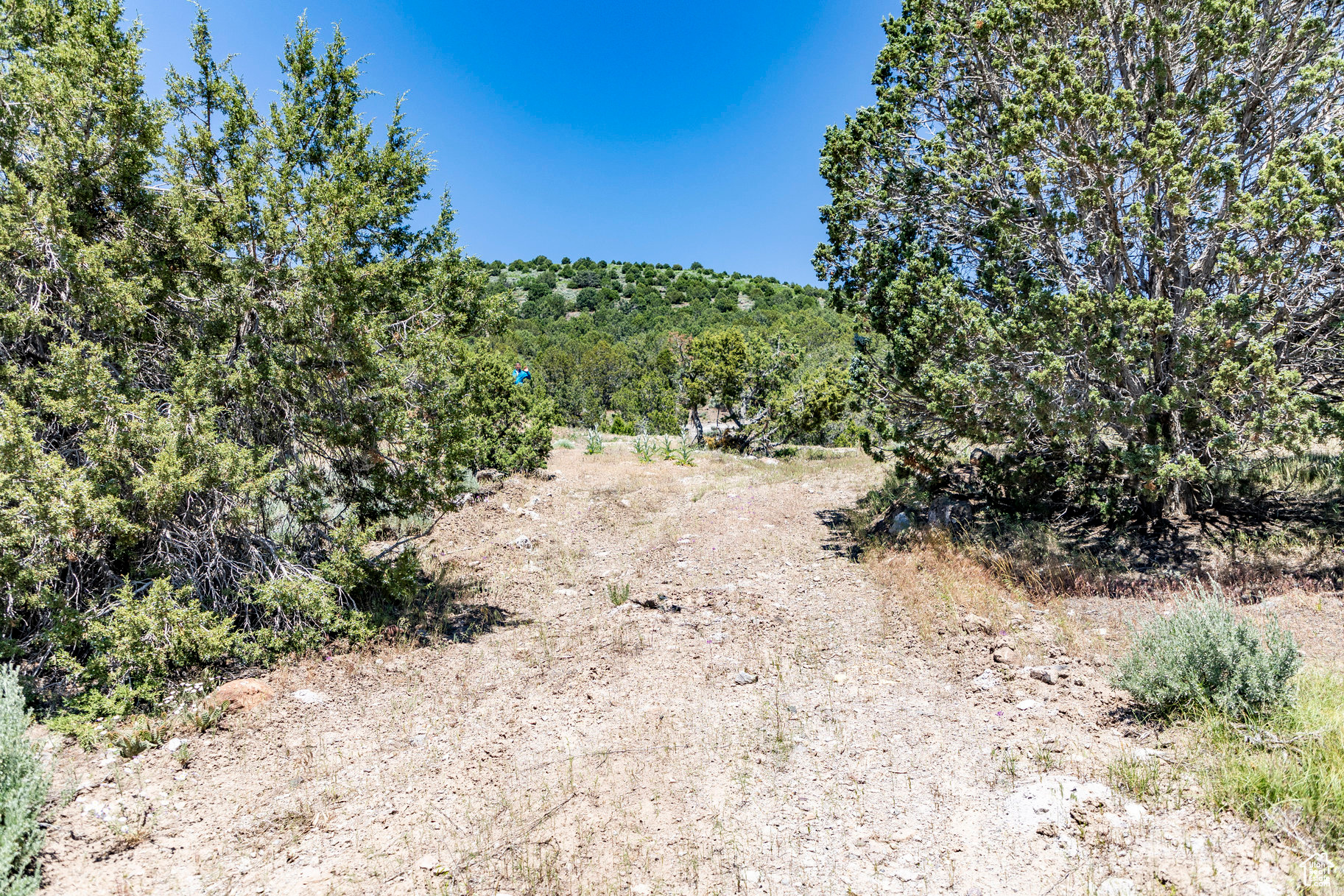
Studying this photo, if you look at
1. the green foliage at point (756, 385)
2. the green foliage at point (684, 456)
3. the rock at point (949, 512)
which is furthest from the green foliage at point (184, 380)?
the green foliage at point (756, 385)

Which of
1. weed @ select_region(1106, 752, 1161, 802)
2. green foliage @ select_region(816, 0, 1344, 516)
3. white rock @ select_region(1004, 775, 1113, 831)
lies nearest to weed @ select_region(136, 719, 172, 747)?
white rock @ select_region(1004, 775, 1113, 831)

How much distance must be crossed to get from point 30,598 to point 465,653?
293 centimetres

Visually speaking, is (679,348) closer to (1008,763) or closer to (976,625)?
(976,625)

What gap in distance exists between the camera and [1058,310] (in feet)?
21.2

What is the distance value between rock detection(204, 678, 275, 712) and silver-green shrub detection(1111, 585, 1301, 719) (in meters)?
5.73

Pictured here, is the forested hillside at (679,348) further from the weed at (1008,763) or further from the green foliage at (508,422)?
the weed at (1008,763)

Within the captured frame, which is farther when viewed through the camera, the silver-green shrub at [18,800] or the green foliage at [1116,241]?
the green foliage at [1116,241]

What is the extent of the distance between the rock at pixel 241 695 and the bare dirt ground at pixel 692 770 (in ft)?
0.29

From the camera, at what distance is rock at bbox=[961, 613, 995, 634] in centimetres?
576

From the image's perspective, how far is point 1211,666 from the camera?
384 cm

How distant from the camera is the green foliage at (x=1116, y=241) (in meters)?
5.72

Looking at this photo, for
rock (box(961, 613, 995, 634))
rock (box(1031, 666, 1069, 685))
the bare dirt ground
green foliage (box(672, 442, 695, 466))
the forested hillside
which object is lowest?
the bare dirt ground

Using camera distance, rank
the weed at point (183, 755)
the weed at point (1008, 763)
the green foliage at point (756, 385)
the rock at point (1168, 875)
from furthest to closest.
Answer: the green foliage at point (756, 385)
the weed at point (183, 755)
the weed at point (1008, 763)
the rock at point (1168, 875)

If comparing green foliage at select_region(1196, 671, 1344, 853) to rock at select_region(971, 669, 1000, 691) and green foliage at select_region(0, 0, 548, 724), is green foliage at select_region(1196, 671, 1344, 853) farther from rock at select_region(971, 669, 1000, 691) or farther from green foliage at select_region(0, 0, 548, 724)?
green foliage at select_region(0, 0, 548, 724)
